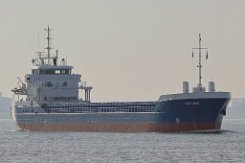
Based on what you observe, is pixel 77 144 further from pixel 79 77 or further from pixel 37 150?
pixel 79 77

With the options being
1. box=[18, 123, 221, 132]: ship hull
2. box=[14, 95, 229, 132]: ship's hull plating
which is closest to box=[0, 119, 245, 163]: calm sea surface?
box=[18, 123, 221, 132]: ship hull

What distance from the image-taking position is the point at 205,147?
82812 mm

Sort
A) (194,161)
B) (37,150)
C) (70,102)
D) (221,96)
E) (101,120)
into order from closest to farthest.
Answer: (194,161) → (37,150) → (221,96) → (101,120) → (70,102)

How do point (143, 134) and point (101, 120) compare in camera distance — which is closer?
point (143, 134)

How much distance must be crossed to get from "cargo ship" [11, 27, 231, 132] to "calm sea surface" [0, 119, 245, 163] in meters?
1.94

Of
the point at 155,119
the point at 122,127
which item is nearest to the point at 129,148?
the point at 155,119

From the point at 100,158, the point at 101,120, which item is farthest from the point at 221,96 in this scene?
the point at 100,158

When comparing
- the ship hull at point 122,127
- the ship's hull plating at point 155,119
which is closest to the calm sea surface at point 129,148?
the ship hull at point 122,127

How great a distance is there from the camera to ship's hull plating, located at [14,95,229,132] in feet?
336

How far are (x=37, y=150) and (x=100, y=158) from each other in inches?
409

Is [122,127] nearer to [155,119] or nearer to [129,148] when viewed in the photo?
[155,119]

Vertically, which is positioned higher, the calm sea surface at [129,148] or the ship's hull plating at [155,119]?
the ship's hull plating at [155,119]

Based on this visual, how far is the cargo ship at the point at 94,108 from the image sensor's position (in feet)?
336

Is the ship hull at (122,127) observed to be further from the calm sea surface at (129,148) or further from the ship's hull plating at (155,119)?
the calm sea surface at (129,148)
